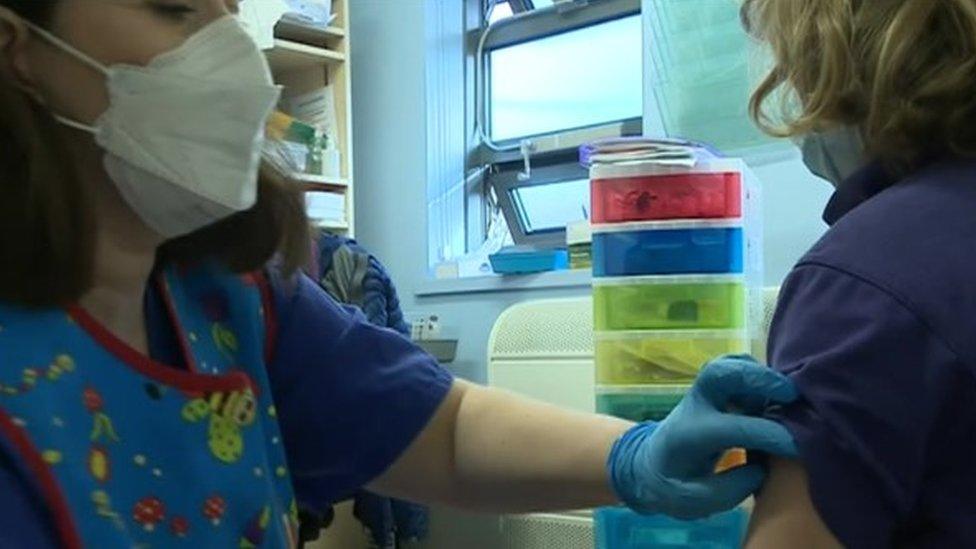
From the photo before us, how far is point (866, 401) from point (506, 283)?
84.7 inches

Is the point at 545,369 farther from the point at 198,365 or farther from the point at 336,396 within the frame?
the point at 198,365

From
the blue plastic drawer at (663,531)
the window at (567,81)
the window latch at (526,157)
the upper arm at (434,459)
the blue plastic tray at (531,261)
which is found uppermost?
the window at (567,81)

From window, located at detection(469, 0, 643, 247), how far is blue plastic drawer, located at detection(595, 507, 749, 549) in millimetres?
1171

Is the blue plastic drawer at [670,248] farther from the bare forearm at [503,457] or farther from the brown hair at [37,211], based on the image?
the brown hair at [37,211]

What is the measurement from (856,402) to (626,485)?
1.09 ft

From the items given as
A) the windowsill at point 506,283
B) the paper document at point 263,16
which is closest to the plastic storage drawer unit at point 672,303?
the windowsill at point 506,283

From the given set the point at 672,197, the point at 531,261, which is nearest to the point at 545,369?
the point at 531,261

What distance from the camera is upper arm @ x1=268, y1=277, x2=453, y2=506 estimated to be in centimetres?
117

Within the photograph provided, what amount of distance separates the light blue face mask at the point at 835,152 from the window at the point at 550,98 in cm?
194

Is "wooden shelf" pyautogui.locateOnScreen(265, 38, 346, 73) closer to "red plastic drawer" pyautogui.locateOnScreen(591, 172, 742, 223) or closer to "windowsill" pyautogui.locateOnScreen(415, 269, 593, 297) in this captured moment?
"windowsill" pyautogui.locateOnScreen(415, 269, 593, 297)

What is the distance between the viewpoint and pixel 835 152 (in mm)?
968

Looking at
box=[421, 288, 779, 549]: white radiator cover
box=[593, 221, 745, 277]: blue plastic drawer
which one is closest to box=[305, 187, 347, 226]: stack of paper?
box=[421, 288, 779, 549]: white radiator cover

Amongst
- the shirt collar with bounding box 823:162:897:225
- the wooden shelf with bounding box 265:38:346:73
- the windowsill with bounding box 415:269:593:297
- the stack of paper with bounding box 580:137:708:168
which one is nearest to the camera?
the shirt collar with bounding box 823:162:897:225

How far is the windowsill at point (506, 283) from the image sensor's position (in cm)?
273
